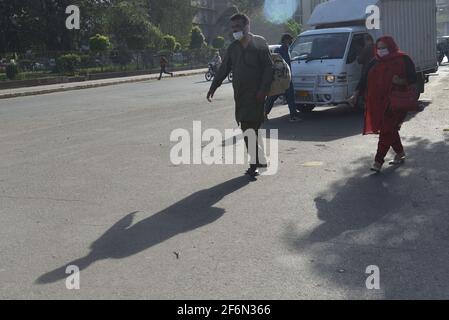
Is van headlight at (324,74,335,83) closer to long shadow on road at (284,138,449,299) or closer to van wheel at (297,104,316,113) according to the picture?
van wheel at (297,104,316,113)

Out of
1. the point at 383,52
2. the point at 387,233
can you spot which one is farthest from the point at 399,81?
the point at 387,233

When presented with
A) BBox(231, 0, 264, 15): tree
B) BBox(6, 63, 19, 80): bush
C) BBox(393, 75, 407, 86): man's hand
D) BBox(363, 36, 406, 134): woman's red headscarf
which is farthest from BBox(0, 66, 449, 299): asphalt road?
BBox(231, 0, 264, 15): tree

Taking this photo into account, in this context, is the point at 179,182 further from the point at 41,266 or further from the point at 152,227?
the point at 41,266

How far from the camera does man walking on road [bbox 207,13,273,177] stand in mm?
6984

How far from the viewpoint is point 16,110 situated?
17703 millimetres

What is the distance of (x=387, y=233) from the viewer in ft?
16.2

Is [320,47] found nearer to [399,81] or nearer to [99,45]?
[399,81]

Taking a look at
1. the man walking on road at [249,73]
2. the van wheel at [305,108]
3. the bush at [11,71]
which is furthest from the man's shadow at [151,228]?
the bush at [11,71]

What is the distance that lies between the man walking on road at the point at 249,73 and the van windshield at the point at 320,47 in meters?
5.92

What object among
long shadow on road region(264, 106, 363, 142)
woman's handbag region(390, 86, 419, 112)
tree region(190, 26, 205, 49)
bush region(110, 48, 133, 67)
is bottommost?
long shadow on road region(264, 106, 363, 142)

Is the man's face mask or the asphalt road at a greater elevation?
the man's face mask

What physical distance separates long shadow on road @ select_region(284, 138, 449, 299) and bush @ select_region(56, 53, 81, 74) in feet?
102

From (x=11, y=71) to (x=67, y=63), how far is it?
16.6ft

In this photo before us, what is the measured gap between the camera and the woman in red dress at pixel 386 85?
278 inches
